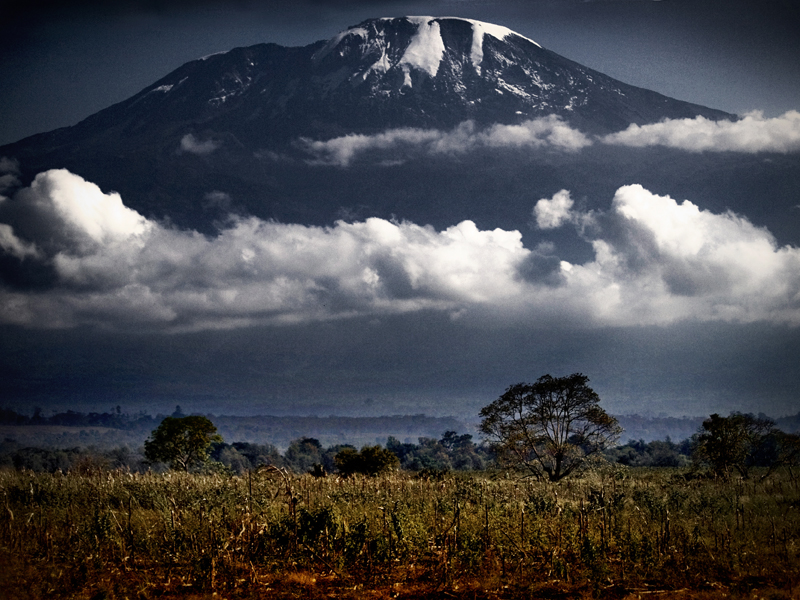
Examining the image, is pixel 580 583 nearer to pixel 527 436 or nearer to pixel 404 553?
pixel 404 553

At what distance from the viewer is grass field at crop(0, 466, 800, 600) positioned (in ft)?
44.0

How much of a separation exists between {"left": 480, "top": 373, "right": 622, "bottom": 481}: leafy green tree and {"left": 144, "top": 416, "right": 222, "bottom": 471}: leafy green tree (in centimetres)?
2166

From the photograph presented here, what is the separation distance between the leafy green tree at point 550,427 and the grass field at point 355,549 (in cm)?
2264

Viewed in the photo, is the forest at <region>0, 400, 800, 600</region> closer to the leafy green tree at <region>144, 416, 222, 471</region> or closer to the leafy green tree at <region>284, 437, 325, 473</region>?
the leafy green tree at <region>144, 416, 222, 471</region>

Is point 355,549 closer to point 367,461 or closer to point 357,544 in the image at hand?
point 357,544

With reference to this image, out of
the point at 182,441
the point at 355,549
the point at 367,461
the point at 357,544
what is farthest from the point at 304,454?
the point at 355,549

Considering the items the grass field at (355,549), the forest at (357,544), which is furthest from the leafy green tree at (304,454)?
the grass field at (355,549)

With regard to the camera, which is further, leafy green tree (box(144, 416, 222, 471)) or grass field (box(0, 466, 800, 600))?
leafy green tree (box(144, 416, 222, 471))

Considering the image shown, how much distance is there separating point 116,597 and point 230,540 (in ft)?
8.52

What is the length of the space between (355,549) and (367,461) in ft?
116

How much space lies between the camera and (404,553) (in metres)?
15.5

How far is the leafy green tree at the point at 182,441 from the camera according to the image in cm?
5247

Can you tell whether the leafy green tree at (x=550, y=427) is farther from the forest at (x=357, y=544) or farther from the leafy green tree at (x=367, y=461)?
the forest at (x=357, y=544)

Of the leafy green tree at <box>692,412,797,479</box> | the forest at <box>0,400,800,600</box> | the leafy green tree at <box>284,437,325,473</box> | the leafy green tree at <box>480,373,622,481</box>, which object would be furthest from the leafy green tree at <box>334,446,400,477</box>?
the leafy green tree at <box>284,437,325,473</box>
